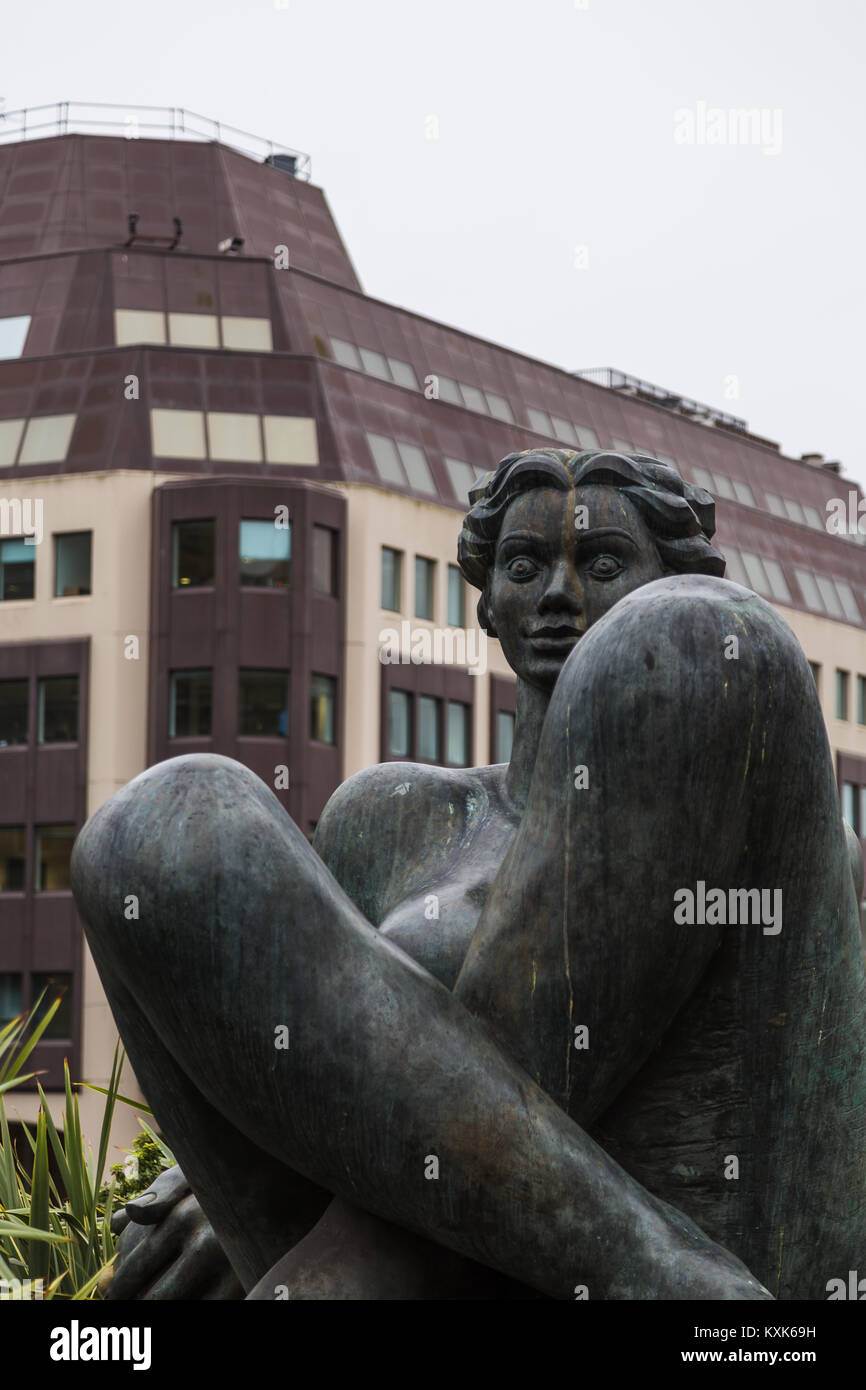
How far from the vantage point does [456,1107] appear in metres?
3.29

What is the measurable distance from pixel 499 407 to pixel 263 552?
28.5ft

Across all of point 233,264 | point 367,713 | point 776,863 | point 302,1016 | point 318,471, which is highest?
point 233,264

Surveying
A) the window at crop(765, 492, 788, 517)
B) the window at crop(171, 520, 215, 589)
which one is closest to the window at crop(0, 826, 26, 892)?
the window at crop(171, 520, 215, 589)

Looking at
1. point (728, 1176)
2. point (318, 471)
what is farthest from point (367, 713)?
point (728, 1176)

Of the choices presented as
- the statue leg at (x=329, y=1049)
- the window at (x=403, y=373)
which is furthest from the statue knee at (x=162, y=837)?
the window at (x=403, y=373)

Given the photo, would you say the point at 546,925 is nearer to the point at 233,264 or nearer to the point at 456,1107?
the point at 456,1107

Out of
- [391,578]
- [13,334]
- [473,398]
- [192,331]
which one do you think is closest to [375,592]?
[391,578]

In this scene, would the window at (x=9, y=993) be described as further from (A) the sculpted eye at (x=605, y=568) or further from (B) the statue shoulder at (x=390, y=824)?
(A) the sculpted eye at (x=605, y=568)

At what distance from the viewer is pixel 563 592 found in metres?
3.95

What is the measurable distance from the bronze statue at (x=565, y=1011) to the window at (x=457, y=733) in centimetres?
3808

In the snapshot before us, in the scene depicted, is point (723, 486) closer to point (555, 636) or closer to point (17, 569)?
point (17, 569)
